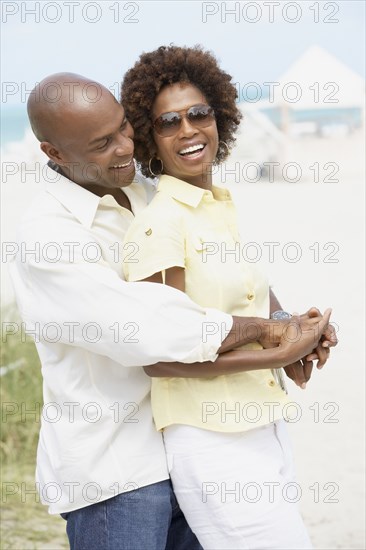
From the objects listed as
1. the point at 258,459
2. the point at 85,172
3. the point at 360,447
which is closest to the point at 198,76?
the point at 85,172

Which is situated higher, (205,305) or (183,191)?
(183,191)

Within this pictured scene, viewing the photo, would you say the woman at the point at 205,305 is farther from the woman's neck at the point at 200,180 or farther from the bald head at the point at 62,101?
the bald head at the point at 62,101

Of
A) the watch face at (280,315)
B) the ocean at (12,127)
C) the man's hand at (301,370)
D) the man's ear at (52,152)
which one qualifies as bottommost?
the man's hand at (301,370)

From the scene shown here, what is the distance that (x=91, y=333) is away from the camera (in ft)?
6.58

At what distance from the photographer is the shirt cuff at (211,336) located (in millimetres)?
2008

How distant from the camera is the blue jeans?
7.04 feet

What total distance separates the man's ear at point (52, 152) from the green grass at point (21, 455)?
2.42 m

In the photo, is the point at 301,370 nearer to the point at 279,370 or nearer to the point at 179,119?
the point at 279,370

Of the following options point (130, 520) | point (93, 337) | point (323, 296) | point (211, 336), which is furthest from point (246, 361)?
point (323, 296)

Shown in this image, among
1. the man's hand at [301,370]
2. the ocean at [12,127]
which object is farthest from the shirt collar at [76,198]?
the ocean at [12,127]

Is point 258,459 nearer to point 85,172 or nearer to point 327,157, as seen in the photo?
point 85,172

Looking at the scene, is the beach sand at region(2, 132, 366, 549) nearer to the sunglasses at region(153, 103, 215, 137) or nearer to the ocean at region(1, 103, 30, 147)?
the sunglasses at region(153, 103, 215, 137)

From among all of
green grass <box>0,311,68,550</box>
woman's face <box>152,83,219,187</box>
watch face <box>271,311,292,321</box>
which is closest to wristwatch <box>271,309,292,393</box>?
watch face <box>271,311,292,321</box>

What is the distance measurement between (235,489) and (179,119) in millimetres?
844
